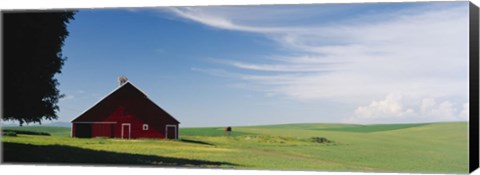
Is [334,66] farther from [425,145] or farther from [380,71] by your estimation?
[425,145]

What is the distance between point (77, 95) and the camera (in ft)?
69.0

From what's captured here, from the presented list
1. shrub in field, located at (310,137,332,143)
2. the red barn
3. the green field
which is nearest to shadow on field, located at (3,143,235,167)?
the green field

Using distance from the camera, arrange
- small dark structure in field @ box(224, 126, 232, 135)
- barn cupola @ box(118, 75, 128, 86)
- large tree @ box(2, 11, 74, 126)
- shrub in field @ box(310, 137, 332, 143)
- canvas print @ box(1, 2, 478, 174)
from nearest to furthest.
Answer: canvas print @ box(1, 2, 478, 174) → shrub in field @ box(310, 137, 332, 143) → small dark structure in field @ box(224, 126, 232, 135) → barn cupola @ box(118, 75, 128, 86) → large tree @ box(2, 11, 74, 126)

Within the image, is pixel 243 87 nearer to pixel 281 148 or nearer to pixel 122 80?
pixel 281 148

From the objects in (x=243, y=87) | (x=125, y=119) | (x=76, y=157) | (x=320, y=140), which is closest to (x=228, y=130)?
(x=243, y=87)

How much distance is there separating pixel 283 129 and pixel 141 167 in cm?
298

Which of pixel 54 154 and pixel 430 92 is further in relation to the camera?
pixel 54 154

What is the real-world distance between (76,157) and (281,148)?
4.26m

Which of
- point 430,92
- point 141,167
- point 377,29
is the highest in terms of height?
point 377,29

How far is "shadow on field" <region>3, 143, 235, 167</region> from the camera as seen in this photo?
2053cm

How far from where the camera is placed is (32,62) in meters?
21.5

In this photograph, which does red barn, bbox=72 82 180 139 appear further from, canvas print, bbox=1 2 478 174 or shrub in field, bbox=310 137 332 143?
shrub in field, bbox=310 137 332 143

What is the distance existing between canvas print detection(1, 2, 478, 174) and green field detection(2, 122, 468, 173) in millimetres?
27

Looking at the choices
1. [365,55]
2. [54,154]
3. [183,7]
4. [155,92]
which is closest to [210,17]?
[183,7]
